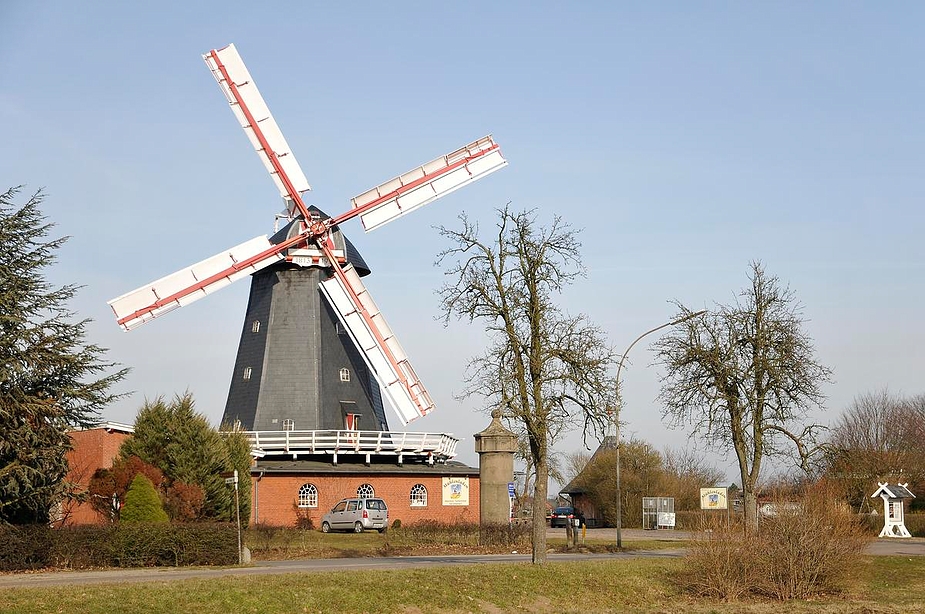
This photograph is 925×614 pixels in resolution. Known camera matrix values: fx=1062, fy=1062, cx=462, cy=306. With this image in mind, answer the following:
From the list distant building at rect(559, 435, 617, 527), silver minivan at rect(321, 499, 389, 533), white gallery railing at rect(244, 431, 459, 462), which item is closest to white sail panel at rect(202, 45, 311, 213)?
white gallery railing at rect(244, 431, 459, 462)

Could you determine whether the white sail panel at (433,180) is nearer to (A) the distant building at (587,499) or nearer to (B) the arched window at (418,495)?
(B) the arched window at (418,495)

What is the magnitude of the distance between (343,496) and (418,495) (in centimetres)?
386

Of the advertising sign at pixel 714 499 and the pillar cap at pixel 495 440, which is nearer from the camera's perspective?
the pillar cap at pixel 495 440

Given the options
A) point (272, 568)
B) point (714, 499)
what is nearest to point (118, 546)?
point (272, 568)

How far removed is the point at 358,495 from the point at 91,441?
44.9 ft

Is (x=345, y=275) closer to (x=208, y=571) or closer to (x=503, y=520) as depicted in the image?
(x=503, y=520)

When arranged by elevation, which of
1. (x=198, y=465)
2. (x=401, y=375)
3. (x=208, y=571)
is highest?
(x=401, y=375)

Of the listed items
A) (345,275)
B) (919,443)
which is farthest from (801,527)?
(919,443)

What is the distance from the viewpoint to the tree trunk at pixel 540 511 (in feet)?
86.0

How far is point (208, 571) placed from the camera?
87.2ft

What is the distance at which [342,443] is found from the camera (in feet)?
152

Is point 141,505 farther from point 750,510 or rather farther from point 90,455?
point 750,510

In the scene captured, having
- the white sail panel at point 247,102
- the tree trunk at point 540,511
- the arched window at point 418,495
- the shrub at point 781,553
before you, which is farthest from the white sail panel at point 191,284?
the shrub at point 781,553

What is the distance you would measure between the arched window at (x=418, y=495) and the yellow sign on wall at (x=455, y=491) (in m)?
1.05
